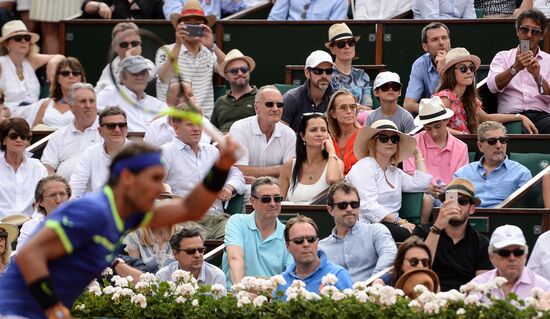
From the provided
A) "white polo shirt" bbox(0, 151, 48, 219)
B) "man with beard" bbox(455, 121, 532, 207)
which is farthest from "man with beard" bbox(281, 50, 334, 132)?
"white polo shirt" bbox(0, 151, 48, 219)

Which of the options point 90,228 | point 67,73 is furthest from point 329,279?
point 67,73

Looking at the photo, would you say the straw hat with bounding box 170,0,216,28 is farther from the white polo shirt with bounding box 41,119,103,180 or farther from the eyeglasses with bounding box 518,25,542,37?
the eyeglasses with bounding box 518,25,542,37

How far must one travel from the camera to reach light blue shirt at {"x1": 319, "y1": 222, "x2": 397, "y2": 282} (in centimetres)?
1041

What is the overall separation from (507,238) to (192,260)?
7.46 feet

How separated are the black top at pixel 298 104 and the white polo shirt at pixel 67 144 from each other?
5.66 ft

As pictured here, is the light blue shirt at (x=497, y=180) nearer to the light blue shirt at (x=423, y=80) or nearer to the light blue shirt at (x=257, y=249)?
the light blue shirt at (x=257, y=249)

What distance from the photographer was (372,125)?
11531 mm

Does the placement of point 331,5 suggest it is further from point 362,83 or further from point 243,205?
point 243,205

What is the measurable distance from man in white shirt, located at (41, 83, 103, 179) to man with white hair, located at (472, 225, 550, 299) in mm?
4612

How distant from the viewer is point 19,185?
1231 cm

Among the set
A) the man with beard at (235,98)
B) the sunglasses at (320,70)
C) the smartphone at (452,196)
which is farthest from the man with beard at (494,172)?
the man with beard at (235,98)

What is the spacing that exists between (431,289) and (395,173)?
6.74 feet

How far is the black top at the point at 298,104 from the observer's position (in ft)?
42.9

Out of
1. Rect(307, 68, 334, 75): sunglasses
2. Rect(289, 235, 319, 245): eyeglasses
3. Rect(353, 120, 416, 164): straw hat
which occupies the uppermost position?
Rect(307, 68, 334, 75): sunglasses
